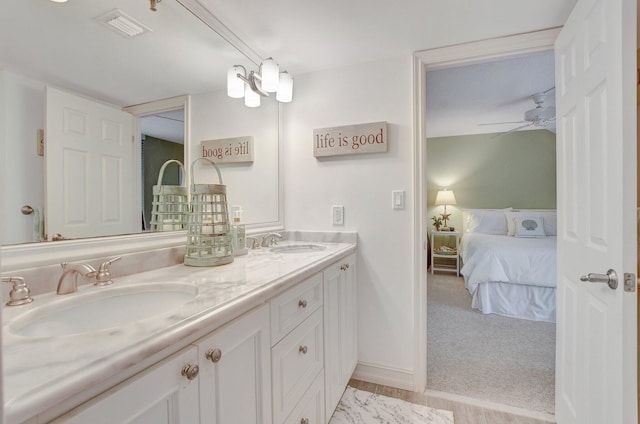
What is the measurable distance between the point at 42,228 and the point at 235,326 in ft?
2.16

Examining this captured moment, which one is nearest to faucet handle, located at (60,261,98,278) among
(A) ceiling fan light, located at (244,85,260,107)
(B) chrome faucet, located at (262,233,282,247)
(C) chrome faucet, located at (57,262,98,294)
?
(C) chrome faucet, located at (57,262,98,294)

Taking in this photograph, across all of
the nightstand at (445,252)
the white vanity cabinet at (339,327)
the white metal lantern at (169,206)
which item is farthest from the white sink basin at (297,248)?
the nightstand at (445,252)

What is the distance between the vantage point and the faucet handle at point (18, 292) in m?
0.77

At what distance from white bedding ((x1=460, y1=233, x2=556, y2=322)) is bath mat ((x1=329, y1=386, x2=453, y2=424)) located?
1831 millimetres

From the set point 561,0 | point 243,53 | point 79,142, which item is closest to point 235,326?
point 79,142

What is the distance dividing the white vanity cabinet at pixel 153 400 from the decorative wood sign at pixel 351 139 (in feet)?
5.00

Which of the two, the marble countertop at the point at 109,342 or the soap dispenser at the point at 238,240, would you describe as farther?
the soap dispenser at the point at 238,240

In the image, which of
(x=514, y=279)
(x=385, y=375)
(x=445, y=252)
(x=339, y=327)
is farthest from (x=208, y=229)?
(x=445, y=252)

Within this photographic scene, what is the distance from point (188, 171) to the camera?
1447mm

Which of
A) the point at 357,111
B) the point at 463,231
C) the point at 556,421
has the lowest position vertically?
the point at 556,421

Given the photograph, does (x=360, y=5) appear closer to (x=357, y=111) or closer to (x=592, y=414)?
(x=357, y=111)

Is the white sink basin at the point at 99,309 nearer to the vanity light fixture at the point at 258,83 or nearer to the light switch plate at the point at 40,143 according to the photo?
the light switch plate at the point at 40,143

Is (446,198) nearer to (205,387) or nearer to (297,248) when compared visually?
(297,248)

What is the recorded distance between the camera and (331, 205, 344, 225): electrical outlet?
202 centimetres
